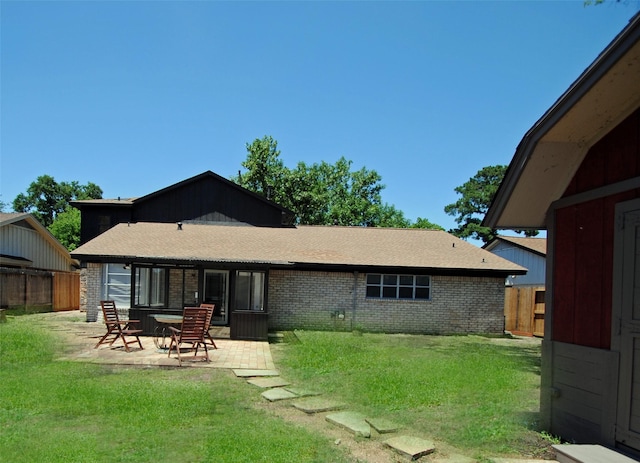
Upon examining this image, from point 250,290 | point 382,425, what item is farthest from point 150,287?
point 382,425

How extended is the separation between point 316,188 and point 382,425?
37639 millimetres

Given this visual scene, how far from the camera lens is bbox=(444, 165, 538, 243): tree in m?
54.5

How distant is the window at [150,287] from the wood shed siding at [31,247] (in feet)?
40.0

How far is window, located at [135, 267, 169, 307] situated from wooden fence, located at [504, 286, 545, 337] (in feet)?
44.8

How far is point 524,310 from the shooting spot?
2045 centimetres

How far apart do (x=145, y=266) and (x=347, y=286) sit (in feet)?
23.3

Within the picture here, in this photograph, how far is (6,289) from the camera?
848 inches

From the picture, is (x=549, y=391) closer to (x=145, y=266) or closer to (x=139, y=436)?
(x=139, y=436)

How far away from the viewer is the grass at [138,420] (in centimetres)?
520

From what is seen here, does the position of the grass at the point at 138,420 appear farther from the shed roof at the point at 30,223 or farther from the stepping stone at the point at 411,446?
the shed roof at the point at 30,223

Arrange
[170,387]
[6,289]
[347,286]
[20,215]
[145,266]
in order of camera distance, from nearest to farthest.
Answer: [170,387], [145,266], [347,286], [6,289], [20,215]

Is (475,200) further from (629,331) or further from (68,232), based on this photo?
(629,331)

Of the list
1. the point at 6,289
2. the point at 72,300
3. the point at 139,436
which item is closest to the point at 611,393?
the point at 139,436

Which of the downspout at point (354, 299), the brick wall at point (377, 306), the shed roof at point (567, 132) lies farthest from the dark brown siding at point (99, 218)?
the shed roof at point (567, 132)
